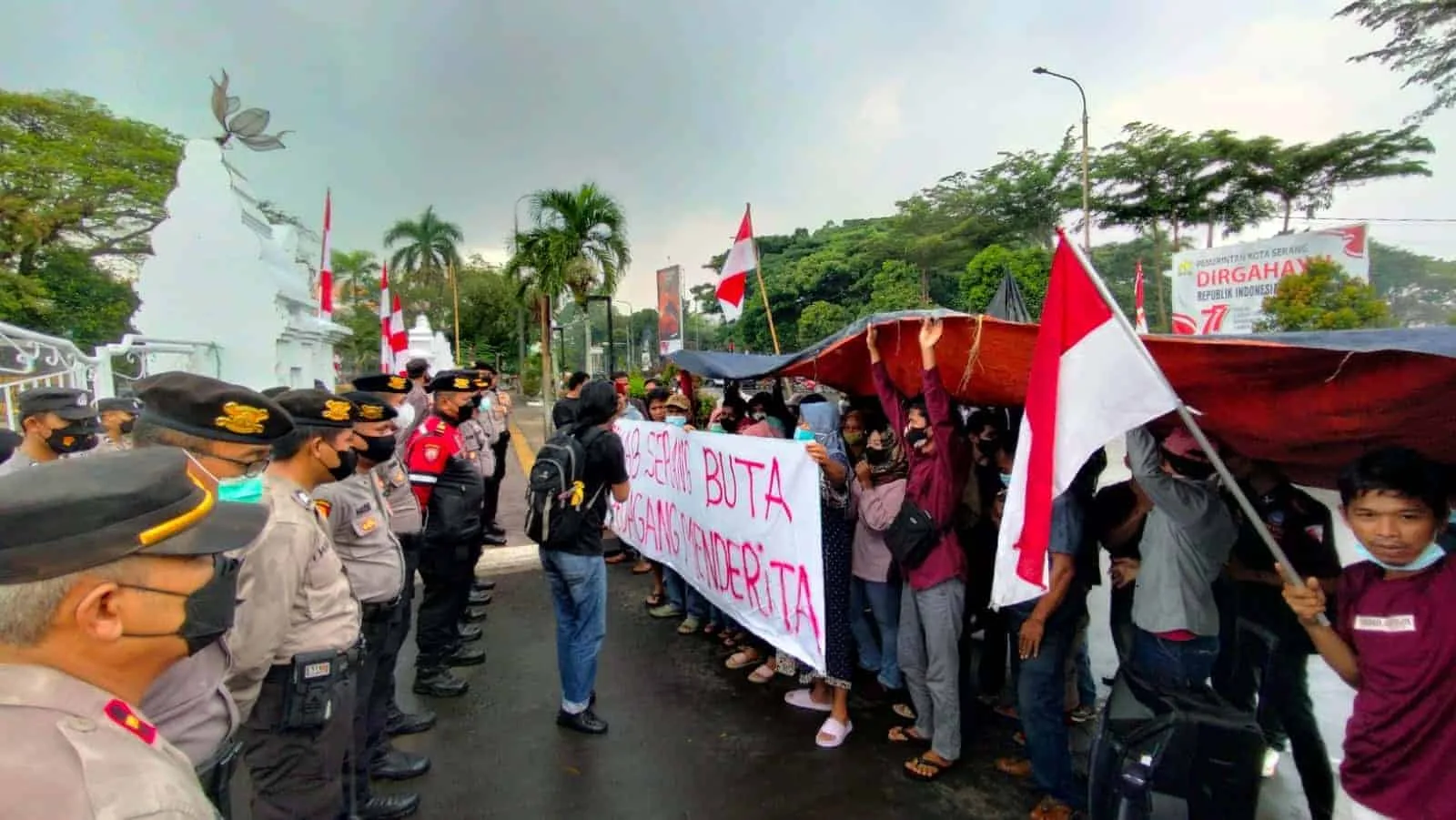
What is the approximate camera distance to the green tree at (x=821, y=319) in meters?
39.9

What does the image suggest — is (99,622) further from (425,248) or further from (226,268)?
(425,248)

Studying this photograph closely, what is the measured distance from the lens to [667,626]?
17.3 ft

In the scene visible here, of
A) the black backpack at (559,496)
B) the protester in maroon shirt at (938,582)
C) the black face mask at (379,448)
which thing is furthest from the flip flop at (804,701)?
the black face mask at (379,448)

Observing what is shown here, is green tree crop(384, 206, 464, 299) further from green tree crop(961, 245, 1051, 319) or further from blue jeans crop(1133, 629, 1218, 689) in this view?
blue jeans crop(1133, 629, 1218, 689)

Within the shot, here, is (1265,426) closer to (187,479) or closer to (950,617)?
(950,617)

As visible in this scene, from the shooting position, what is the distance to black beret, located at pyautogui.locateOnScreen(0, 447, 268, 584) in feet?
3.14

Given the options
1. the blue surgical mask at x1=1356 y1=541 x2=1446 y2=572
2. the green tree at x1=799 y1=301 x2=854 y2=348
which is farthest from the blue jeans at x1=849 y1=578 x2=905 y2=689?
the green tree at x1=799 y1=301 x2=854 y2=348

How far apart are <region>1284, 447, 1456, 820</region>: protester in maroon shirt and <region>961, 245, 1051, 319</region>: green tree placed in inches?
1103

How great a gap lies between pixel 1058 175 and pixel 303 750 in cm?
3953

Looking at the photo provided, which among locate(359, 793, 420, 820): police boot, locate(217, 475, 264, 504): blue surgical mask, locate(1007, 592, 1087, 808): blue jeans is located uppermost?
locate(217, 475, 264, 504): blue surgical mask

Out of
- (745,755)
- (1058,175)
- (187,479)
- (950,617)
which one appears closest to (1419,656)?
(950,617)

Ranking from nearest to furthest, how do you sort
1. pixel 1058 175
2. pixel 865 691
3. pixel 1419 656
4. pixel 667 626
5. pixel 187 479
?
pixel 187 479, pixel 1419 656, pixel 865 691, pixel 667 626, pixel 1058 175

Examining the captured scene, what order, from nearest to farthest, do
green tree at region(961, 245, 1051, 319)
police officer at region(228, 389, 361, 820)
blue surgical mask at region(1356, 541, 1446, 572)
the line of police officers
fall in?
the line of police officers < blue surgical mask at region(1356, 541, 1446, 572) < police officer at region(228, 389, 361, 820) < green tree at region(961, 245, 1051, 319)

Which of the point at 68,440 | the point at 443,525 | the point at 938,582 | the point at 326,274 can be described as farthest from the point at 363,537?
the point at 326,274
